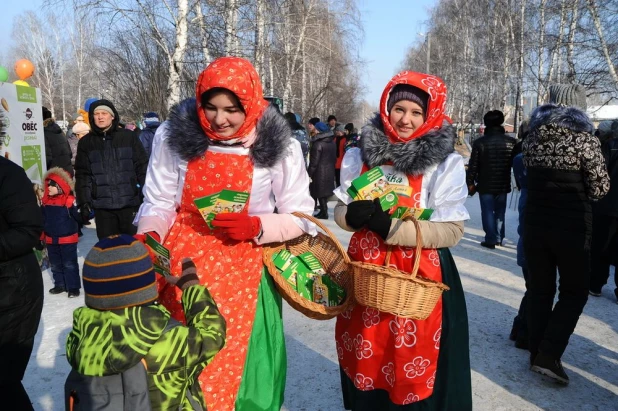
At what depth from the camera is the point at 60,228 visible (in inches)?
190

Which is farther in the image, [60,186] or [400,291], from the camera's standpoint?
[60,186]

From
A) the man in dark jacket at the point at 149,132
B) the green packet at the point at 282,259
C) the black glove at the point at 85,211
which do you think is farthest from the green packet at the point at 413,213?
the man in dark jacket at the point at 149,132

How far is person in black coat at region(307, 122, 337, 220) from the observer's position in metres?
8.89

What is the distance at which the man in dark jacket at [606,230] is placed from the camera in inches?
178

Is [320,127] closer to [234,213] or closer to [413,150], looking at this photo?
[413,150]

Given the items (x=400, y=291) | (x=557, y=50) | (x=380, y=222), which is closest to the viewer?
(x=400, y=291)

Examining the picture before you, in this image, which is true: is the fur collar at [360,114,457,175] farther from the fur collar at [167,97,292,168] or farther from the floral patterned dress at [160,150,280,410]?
the floral patterned dress at [160,150,280,410]

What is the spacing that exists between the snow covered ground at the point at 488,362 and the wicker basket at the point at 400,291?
4.57ft

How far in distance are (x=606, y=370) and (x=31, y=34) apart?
42882 millimetres

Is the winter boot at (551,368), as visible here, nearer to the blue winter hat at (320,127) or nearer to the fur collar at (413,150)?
the fur collar at (413,150)

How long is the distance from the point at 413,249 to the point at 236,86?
1011 mm

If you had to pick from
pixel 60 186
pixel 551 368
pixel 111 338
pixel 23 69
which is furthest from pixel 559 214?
pixel 23 69

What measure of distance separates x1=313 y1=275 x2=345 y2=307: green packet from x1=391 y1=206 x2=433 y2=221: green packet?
410 mm

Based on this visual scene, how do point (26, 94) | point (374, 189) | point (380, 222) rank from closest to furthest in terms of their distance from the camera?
point (380, 222), point (374, 189), point (26, 94)
